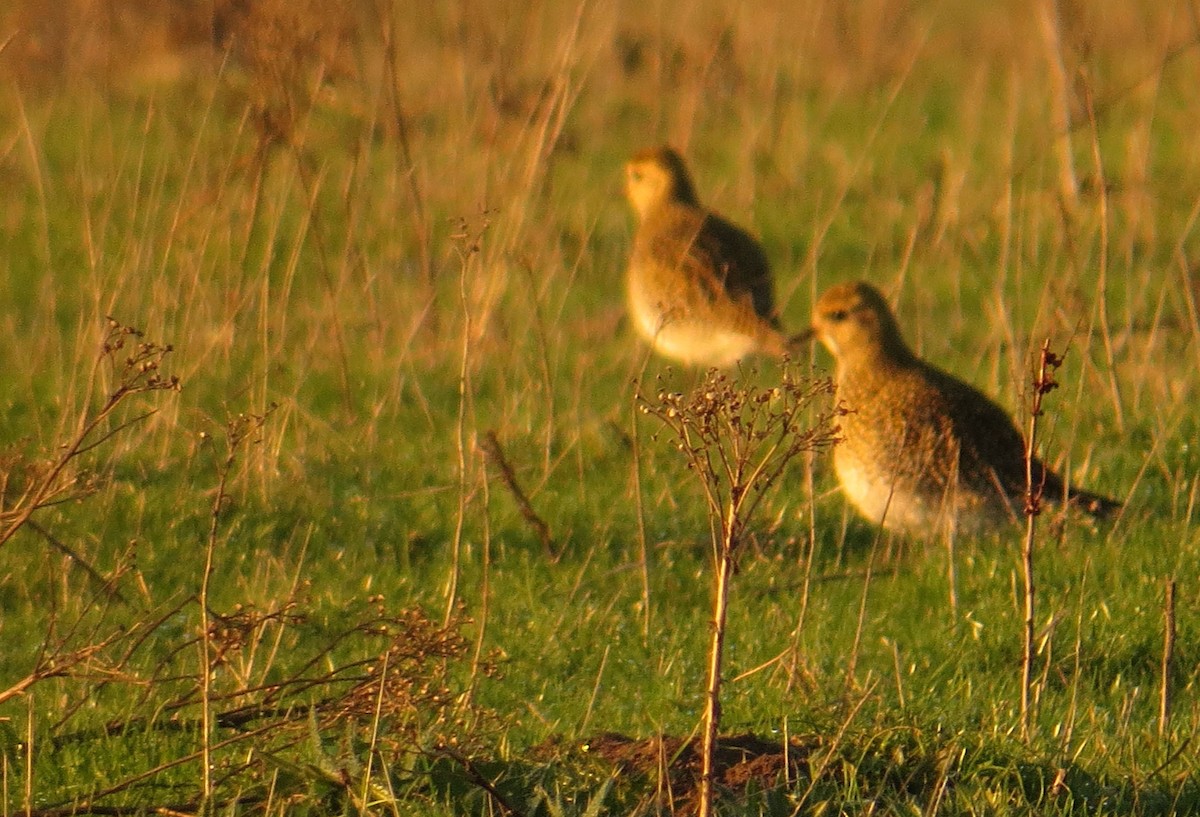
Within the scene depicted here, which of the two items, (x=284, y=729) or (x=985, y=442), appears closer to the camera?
(x=284, y=729)

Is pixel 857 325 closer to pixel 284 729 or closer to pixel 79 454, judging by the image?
pixel 79 454

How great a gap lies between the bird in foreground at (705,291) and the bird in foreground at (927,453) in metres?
1.24

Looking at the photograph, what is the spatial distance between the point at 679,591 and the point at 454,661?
3.55 ft

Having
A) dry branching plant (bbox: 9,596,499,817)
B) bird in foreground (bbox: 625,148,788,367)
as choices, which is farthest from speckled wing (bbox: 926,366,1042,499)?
dry branching plant (bbox: 9,596,499,817)

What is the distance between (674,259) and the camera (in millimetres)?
8336

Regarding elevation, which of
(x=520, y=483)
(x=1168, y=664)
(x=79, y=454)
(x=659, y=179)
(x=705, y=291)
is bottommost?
(x=520, y=483)

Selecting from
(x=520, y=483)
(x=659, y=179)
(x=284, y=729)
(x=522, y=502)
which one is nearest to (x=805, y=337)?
(x=520, y=483)

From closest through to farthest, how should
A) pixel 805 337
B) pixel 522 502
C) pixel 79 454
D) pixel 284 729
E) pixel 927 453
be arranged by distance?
pixel 284 729, pixel 79 454, pixel 522 502, pixel 927 453, pixel 805 337

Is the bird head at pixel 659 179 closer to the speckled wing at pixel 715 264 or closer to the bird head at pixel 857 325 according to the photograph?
the speckled wing at pixel 715 264

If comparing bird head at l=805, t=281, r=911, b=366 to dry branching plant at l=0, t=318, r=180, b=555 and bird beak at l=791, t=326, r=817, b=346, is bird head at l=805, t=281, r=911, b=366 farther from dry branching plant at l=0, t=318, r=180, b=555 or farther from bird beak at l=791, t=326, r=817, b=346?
dry branching plant at l=0, t=318, r=180, b=555

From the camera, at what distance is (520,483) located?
20.8ft

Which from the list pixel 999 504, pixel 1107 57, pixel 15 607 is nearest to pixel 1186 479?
pixel 999 504

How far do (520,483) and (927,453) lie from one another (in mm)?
1374

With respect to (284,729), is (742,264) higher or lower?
lower
